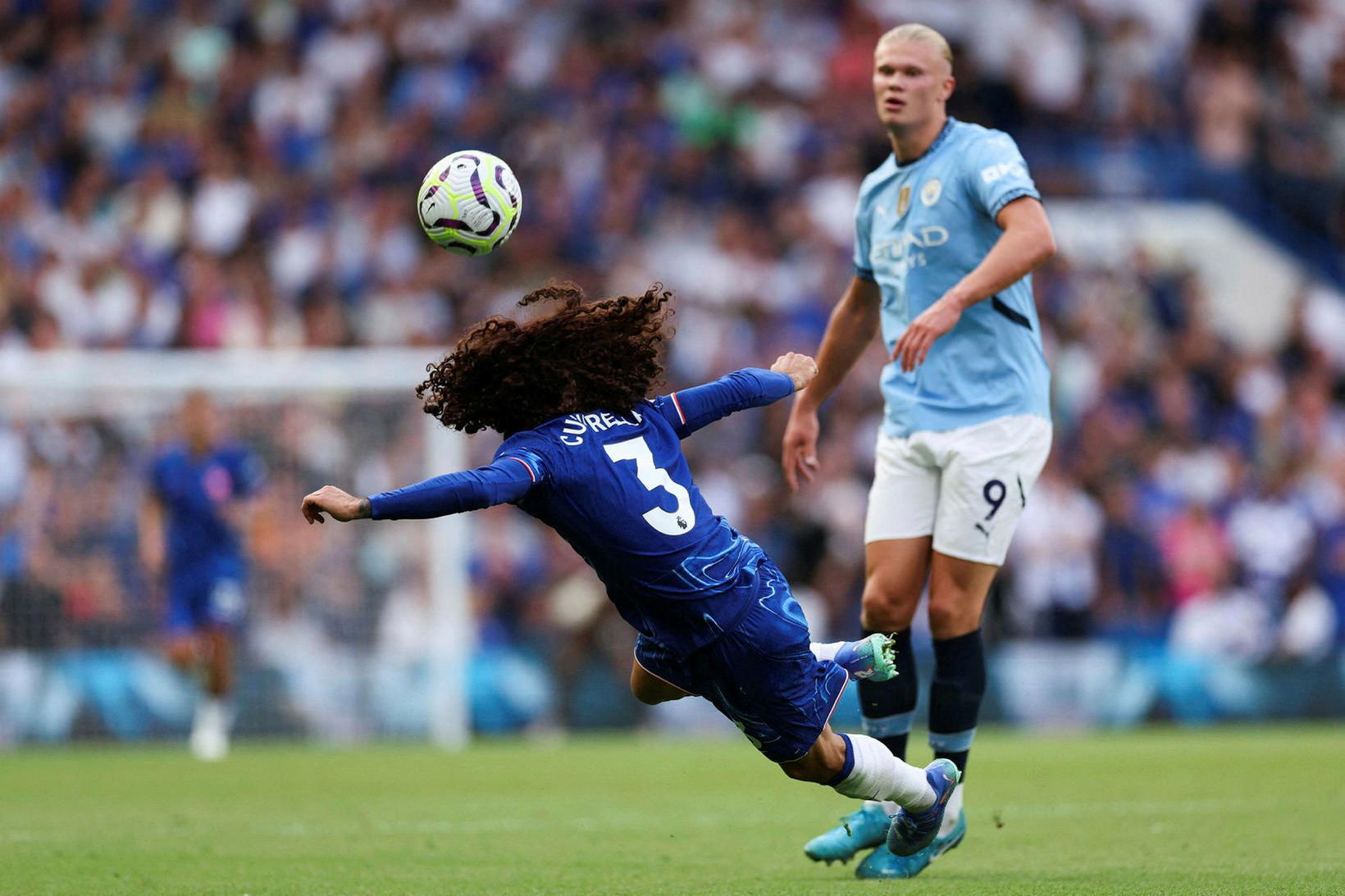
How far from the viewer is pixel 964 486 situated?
6.67 metres

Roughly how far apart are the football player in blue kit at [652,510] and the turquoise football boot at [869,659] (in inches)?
4.9

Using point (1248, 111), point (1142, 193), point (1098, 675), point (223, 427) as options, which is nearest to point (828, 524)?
point (1098, 675)

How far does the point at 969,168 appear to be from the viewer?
667cm

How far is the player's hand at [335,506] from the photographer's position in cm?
487

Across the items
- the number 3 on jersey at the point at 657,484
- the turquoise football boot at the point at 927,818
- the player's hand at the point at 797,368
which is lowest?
the turquoise football boot at the point at 927,818

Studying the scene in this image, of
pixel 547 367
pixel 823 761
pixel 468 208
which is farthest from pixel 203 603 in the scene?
pixel 823 761

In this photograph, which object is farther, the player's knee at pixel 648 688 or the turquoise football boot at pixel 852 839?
the turquoise football boot at pixel 852 839

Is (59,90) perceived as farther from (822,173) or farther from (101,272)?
(822,173)

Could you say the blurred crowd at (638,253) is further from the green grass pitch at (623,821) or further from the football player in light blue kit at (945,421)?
the football player in light blue kit at (945,421)

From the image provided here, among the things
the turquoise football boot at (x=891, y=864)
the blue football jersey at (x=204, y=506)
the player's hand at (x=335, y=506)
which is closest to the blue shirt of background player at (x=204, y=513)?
the blue football jersey at (x=204, y=506)

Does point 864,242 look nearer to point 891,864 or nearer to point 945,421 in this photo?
point 945,421

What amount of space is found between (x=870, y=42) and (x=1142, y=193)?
3.12m

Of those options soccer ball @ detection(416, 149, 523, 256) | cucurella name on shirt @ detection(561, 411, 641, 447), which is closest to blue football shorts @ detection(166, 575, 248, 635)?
soccer ball @ detection(416, 149, 523, 256)

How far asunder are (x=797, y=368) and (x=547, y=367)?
0.85m
